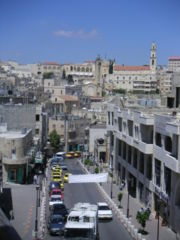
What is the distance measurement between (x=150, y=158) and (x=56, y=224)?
8.41m

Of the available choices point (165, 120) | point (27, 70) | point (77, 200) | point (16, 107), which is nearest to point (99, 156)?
point (16, 107)

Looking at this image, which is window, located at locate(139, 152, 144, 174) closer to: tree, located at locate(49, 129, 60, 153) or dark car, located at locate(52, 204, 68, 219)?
dark car, located at locate(52, 204, 68, 219)

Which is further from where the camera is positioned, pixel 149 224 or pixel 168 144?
pixel 168 144

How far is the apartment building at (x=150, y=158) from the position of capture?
21.6 m

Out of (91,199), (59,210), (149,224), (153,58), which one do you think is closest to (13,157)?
(91,199)

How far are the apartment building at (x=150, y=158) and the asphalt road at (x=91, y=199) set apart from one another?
222 centimetres

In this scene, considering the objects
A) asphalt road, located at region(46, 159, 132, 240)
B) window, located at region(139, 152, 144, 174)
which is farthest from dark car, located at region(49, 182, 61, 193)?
window, located at region(139, 152, 144, 174)

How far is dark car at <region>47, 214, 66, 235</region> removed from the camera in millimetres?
20219

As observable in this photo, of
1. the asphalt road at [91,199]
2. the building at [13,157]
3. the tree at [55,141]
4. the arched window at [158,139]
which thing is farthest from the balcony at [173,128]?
the tree at [55,141]

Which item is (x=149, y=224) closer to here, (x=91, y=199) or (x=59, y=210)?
(x=59, y=210)

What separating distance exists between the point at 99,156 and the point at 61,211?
24547 mm

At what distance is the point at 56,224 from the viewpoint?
20672mm

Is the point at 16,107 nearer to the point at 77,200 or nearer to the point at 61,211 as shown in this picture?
the point at 77,200

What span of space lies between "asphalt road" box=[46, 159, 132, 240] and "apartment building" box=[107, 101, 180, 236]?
2.22 meters
